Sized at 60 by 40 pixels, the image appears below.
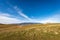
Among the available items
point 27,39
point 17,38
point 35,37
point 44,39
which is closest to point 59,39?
point 44,39

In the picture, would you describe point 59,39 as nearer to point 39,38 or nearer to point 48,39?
point 48,39

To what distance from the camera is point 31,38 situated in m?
19.0

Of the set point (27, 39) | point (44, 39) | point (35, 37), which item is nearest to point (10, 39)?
point (27, 39)

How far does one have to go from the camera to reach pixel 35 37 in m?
19.5

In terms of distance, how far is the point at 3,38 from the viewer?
63.5 feet

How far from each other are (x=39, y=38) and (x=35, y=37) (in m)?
0.80

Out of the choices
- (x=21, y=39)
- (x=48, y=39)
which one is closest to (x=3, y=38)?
(x=21, y=39)

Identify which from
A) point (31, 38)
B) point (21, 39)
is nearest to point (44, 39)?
point (31, 38)

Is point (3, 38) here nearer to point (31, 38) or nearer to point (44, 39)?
point (31, 38)

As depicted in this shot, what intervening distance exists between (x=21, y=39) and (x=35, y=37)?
2658mm

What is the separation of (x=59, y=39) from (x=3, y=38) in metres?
10.2

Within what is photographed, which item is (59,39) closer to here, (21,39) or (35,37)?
(35,37)

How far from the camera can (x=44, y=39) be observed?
61.5 feet

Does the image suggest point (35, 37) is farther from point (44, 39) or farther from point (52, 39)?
point (52, 39)
